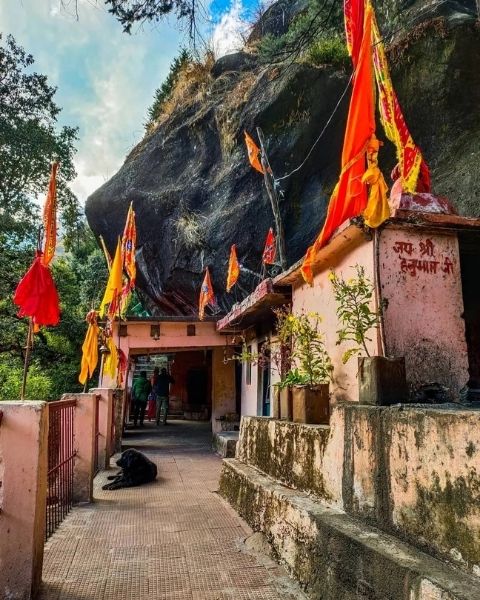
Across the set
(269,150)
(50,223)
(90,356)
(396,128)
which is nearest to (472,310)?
(396,128)

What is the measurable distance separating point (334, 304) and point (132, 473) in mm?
4440

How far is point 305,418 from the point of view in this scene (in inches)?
178

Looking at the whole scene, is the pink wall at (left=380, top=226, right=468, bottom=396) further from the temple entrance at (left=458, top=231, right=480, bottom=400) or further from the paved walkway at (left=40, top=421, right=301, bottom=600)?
the paved walkway at (left=40, top=421, right=301, bottom=600)

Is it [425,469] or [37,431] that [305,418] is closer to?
[425,469]

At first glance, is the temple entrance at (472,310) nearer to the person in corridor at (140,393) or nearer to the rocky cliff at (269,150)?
the rocky cliff at (269,150)

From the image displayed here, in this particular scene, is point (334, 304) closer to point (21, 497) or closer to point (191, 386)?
point (21, 497)

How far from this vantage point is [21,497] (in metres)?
3.12

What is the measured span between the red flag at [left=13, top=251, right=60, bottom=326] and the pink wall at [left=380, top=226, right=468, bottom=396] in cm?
472

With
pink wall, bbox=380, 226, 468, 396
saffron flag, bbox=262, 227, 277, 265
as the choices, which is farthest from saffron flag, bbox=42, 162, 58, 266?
saffron flag, bbox=262, 227, 277, 265

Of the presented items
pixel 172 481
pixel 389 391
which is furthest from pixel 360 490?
pixel 172 481

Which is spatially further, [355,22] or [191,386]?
[191,386]

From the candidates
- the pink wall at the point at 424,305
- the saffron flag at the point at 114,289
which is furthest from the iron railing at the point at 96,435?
the pink wall at the point at 424,305

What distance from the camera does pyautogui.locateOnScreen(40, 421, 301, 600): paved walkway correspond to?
3.36 metres

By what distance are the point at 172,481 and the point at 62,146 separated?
1454 centimetres
